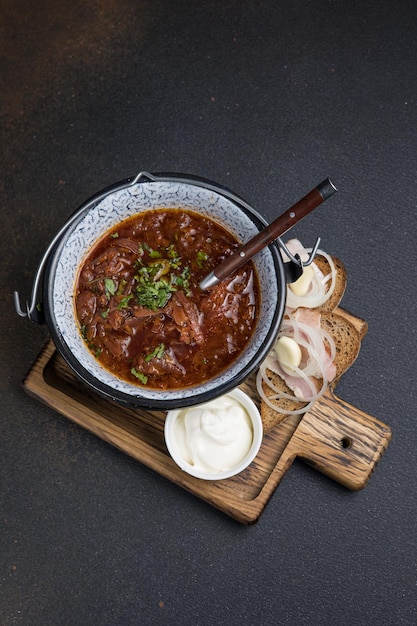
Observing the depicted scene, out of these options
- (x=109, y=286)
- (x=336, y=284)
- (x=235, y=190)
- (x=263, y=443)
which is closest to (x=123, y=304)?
(x=109, y=286)

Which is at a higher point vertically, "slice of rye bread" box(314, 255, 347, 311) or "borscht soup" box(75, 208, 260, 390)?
"slice of rye bread" box(314, 255, 347, 311)

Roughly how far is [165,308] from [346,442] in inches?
50.8

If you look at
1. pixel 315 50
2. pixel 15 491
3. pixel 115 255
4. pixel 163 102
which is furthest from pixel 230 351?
pixel 315 50

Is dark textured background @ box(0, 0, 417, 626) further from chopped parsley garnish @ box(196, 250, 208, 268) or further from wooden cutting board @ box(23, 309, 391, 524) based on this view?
chopped parsley garnish @ box(196, 250, 208, 268)

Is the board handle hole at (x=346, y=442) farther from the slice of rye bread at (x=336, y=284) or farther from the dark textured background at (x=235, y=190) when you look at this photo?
the slice of rye bread at (x=336, y=284)

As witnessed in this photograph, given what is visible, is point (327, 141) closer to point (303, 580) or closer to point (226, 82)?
point (226, 82)

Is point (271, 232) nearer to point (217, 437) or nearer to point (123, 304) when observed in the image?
point (123, 304)

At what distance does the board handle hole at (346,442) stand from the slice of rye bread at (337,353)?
0.95 ft

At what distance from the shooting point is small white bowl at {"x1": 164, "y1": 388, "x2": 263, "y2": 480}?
3.88 metres

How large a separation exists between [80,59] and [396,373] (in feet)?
9.06

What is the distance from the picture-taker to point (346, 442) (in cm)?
407

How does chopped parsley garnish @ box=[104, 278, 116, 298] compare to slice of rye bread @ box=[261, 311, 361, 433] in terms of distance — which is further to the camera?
slice of rye bread @ box=[261, 311, 361, 433]

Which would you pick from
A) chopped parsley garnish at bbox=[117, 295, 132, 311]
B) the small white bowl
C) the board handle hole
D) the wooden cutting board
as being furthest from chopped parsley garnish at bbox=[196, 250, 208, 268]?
the board handle hole

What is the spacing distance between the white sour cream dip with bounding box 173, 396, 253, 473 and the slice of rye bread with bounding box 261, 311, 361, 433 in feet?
0.43
